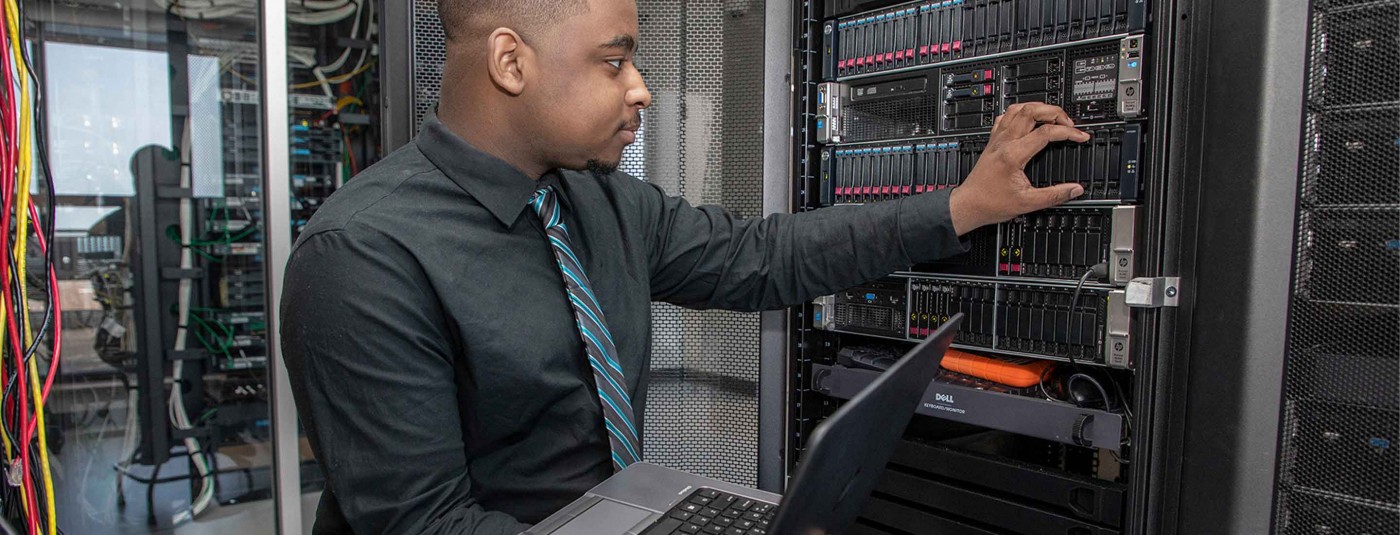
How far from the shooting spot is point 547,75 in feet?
3.63

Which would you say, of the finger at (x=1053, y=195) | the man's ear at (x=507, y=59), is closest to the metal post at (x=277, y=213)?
the man's ear at (x=507, y=59)

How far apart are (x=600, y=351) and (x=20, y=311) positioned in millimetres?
982

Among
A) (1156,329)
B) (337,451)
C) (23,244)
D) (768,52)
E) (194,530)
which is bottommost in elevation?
(194,530)

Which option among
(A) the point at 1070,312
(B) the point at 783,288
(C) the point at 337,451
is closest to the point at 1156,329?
(A) the point at 1070,312

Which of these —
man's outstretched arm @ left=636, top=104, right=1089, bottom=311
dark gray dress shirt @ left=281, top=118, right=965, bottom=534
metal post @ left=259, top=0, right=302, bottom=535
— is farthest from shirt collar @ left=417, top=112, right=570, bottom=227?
metal post @ left=259, top=0, right=302, bottom=535

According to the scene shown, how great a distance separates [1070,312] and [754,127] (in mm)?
712

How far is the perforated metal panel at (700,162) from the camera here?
5.20 ft

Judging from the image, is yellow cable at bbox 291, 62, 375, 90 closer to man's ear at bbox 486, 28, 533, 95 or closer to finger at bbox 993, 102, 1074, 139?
man's ear at bbox 486, 28, 533, 95

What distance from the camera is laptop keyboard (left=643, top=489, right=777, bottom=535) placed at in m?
0.80

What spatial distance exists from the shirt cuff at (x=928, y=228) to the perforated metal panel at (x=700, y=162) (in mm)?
377

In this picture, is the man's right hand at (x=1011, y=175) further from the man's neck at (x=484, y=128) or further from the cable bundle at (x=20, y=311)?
the cable bundle at (x=20, y=311)

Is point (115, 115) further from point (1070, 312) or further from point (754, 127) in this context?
point (1070, 312)

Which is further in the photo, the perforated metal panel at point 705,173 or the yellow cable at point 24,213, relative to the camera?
the perforated metal panel at point 705,173

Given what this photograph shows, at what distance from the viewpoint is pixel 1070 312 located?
4.03 feet
